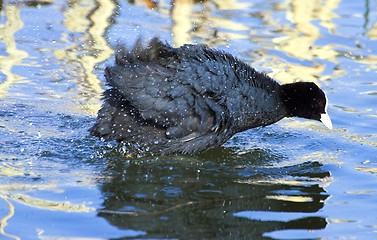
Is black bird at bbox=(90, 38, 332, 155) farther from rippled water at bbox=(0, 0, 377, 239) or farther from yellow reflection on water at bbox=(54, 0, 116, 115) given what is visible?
yellow reflection on water at bbox=(54, 0, 116, 115)

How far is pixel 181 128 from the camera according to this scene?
19.9 feet

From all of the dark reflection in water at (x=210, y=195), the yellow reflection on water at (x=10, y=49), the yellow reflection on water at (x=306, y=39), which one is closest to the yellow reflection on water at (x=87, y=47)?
the yellow reflection on water at (x=10, y=49)

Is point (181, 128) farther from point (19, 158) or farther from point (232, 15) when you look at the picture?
point (232, 15)

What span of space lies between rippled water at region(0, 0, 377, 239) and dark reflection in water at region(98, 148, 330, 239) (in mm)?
12

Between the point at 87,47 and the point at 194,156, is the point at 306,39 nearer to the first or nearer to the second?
the point at 87,47

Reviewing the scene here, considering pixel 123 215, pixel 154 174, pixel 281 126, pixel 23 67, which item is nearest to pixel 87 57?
pixel 23 67

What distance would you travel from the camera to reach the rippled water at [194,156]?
498 cm

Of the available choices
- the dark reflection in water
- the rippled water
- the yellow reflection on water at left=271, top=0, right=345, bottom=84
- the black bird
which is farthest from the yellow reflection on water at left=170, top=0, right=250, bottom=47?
the dark reflection in water

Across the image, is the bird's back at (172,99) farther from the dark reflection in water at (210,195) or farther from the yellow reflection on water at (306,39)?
the yellow reflection on water at (306,39)

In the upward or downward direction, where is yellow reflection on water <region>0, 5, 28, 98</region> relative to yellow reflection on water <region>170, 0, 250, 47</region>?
downward

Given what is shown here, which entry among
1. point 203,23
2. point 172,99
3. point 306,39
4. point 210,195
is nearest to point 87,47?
point 203,23

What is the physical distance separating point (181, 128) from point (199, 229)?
136 cm

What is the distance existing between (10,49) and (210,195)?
134 inches

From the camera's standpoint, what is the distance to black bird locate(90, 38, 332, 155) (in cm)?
597
